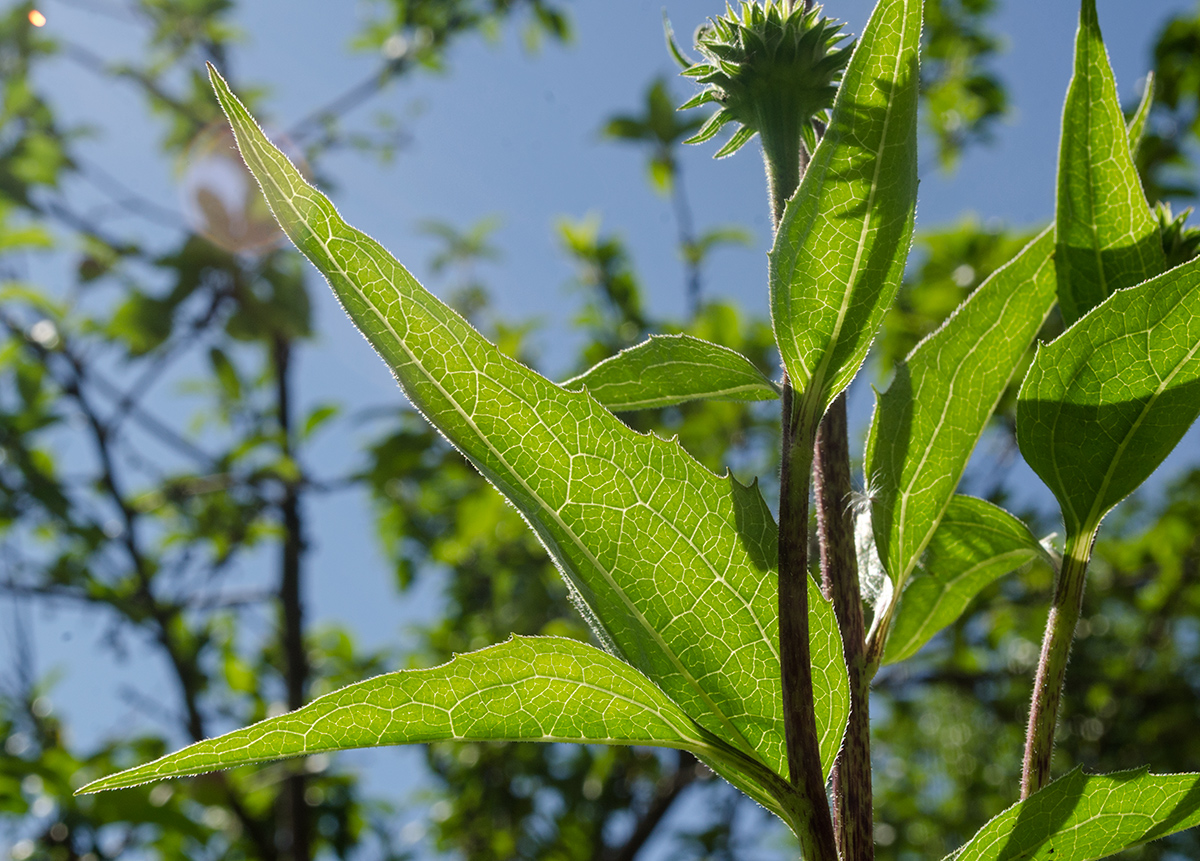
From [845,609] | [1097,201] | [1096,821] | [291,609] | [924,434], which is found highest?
[291,609]

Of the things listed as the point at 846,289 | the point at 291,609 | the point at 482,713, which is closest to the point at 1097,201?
the point at 846,289

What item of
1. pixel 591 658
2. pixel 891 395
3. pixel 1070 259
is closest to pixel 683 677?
pixel 591 658

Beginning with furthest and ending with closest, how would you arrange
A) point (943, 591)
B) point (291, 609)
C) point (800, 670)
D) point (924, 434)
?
point (291, 609) → point (943, 591) → point (924, 434) → point (800, 670)

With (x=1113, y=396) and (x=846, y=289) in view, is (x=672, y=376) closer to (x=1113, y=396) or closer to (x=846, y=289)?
(x=846, y=289)

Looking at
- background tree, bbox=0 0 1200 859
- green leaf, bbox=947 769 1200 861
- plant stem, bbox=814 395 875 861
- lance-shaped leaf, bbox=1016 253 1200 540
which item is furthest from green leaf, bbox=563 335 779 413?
background tree, bbox=0 0 1200 859

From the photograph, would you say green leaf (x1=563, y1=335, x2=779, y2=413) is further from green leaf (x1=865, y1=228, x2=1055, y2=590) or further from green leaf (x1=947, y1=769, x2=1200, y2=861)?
green leaf (x1=947, y1=769, x2=1200, y2=861)

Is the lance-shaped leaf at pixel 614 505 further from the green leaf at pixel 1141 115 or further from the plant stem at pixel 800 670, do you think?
the green leaf at pixel 1141 115

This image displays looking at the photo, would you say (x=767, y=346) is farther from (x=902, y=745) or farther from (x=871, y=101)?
(x=871, y=101)

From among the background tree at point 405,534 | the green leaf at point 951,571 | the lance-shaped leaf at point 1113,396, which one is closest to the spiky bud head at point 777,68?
the lance-shaped leaf at point 1113,396
